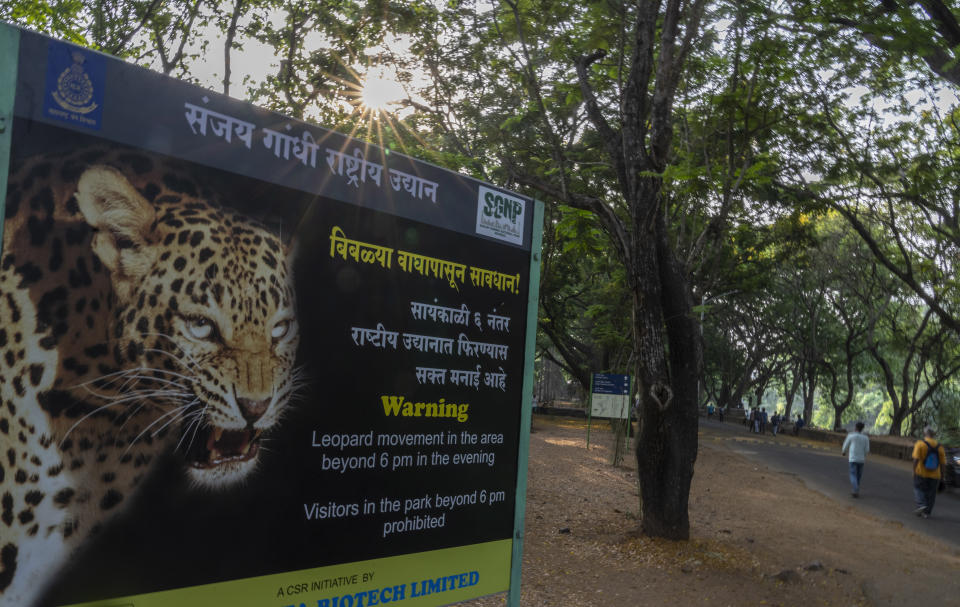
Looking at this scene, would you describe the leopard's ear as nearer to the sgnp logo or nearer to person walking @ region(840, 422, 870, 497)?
the sgnp logo

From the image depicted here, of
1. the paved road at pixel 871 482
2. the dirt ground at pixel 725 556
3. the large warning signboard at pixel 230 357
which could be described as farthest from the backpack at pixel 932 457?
the large warning signboard at pixel 230 357

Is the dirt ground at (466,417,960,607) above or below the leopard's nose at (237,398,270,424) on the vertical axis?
below

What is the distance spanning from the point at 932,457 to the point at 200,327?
1349cm

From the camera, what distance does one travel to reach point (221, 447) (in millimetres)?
2525

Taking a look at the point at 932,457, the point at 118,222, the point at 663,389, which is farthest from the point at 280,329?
the point at 932,457

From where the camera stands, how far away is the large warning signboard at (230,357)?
2.19 m

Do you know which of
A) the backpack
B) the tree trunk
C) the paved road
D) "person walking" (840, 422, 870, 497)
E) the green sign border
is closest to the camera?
the green sign border

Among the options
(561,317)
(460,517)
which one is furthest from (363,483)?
(561,317)

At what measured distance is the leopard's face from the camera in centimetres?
234

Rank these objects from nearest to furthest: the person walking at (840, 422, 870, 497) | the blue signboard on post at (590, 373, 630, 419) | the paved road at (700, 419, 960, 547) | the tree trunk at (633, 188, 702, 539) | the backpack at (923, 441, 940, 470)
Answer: the tree trunk at (633, 188, 702, 539) < the backpack at (923, 441, 940, 470) < the paved road at (700, 419, 960, 547) < the person walking at (840, 422, 870, 497) < the blue signboard on post at (590, 373, 630, 419)

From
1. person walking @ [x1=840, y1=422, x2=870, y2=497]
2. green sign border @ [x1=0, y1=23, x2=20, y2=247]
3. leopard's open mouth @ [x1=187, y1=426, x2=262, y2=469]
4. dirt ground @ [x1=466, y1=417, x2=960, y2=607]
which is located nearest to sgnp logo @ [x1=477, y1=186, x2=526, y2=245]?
leopard's open mouth @ [x1=187, y1=426, x2=262, y2=469]

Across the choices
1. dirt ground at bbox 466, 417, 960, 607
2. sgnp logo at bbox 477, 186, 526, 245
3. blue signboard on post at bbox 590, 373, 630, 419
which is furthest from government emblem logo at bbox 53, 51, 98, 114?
blue signboard on post at bbox 590, 373, 630, 419

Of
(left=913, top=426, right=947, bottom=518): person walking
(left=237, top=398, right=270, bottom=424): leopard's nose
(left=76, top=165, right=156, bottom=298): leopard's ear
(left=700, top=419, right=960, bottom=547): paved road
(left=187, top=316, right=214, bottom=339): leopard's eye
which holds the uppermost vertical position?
(left=76, top=165, right=156, bottom=298): leopard's ear

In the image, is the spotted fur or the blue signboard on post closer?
the spotted fur
